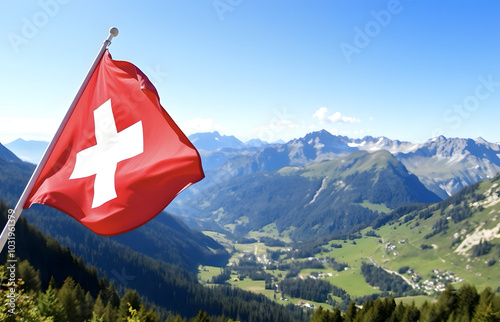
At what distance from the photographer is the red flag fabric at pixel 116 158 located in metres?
12.8

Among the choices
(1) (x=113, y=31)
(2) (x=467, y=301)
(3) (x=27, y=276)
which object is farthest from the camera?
(2) (x=467, y=301)

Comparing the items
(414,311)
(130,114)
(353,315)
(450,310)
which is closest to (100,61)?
(130,114)

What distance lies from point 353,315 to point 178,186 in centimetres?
9036

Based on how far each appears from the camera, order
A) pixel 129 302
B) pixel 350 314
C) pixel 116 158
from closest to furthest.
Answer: pixel 116 158
pixel 129 302
pixel 350 314

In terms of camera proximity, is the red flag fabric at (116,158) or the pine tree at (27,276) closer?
the red flag fabric at (116,158)

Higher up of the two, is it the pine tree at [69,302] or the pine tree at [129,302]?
the pine tree at [69,302]

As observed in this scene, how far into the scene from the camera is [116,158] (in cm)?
1341

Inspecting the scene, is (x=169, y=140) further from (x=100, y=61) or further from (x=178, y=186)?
(x=100, y=61)

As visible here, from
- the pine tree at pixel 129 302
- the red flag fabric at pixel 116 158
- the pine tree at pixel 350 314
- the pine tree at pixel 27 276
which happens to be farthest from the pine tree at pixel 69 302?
the pine tree at pixel 350 314

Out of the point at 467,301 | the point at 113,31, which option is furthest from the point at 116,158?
the point at 467,301

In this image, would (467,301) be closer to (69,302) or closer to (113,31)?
(69,302)

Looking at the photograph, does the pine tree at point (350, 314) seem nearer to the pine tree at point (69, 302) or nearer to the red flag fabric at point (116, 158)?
the pine tree at point (69, 302)

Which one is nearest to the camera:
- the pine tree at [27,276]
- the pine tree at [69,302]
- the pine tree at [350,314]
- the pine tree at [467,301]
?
the pine tree at [69,302]

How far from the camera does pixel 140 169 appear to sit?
1302 centimetres
